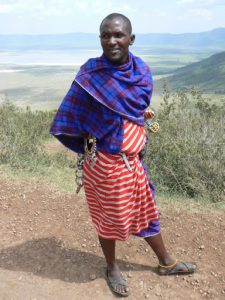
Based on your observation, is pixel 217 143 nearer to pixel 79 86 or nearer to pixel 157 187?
pixel 157 187

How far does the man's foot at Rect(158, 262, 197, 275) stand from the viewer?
2.41 m

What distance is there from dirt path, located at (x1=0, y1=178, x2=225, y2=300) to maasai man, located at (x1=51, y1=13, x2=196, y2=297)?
1.23 feet

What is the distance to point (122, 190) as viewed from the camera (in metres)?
2.00

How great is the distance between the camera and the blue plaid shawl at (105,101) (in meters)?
1.84

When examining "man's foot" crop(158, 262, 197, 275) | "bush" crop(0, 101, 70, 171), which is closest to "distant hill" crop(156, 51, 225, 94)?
"bush" crop(0, 101, 70, 171)

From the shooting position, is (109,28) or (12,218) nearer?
(109,28)

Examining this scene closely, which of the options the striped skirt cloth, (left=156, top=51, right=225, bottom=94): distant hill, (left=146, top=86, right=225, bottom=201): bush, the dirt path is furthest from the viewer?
(left=156, top=51, right=225, bottom=94): distant hill

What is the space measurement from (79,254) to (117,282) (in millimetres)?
485

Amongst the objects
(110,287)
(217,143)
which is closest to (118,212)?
(110,287)

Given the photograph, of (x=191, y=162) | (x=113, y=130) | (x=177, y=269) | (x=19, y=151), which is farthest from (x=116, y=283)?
(x=19, y=151)

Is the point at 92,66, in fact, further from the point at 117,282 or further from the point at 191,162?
the point at 191,162

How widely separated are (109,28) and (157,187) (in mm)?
2420

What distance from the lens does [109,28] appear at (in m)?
1.80

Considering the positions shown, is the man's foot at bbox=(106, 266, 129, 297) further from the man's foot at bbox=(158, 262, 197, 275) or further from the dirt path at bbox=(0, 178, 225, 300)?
the man's foot at bbox=(158, 262, 197, 275)
